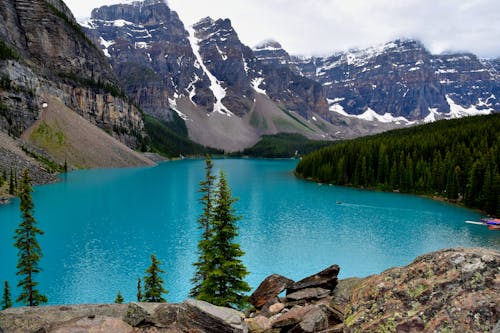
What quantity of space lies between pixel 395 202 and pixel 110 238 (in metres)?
62.2

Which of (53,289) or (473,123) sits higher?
(473,123)

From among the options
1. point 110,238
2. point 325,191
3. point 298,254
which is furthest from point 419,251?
point 325,191

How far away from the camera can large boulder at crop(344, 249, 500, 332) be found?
18.9ft

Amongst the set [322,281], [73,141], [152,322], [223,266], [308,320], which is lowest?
[223,266]

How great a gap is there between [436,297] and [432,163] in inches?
4043

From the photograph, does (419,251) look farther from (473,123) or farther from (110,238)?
(473,123)

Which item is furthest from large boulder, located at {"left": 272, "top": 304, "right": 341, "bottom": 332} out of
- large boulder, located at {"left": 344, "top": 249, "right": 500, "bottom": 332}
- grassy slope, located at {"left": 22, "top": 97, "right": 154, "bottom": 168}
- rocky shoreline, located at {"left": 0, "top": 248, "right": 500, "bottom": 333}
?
grassy slope, located at {"left": 22, "top": 97, "right": 154, "bottom": 168}

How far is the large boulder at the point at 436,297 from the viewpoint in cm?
576

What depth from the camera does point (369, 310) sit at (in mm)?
6953

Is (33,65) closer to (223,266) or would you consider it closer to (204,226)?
(204,226)

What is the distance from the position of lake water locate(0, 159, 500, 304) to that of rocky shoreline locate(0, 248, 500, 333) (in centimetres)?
2067

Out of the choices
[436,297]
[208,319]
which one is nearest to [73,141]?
[208,319]

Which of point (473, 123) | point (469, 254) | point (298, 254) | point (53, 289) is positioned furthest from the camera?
point (473, 123)

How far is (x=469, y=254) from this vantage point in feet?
22.3
